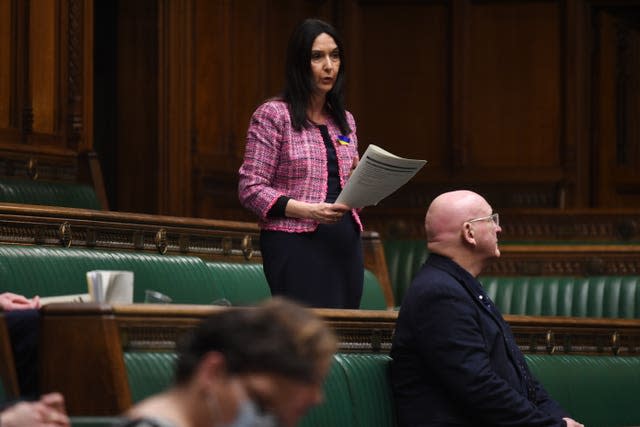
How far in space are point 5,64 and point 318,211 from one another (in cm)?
217

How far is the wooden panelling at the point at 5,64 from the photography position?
16.0 feet

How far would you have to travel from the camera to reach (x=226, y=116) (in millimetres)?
6188

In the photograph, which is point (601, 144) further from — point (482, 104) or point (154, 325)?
point (154, 325)

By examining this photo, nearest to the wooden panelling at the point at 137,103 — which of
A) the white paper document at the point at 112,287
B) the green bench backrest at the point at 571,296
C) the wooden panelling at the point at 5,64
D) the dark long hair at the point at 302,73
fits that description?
the wooden panelling at the point at 5,64

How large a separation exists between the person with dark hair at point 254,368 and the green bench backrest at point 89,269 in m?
1.83

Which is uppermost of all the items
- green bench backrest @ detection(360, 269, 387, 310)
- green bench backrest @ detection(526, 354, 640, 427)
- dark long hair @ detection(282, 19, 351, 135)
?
dark long hair @ detection(282, 19, 351, 135)

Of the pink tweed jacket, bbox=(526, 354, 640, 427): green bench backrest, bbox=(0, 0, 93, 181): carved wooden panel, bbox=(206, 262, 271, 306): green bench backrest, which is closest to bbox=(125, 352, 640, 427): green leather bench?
bbox=(526, 354, 640, 427): green bench backrest

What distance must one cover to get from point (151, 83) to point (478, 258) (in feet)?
10.1

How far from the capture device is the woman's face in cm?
334

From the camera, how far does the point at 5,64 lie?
4.91m

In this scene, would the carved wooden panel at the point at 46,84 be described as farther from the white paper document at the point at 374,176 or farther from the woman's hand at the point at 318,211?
the white paper document at the point at 374,176

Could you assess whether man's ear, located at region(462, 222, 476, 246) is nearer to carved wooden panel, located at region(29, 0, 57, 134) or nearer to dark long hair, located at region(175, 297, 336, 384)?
→ dark long hair, located at region(175, 297, 336, 384)

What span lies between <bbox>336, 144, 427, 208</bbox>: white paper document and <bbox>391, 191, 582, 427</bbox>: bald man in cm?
14

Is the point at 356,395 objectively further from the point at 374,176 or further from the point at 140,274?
the point at 140,274
